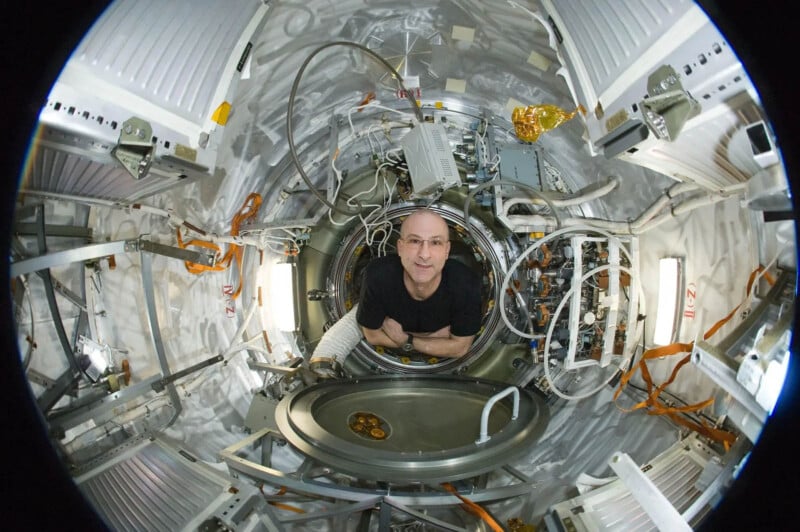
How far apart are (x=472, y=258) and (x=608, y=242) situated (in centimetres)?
209

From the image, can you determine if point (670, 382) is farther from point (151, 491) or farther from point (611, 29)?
point (151, 491)

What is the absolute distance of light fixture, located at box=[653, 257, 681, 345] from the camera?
7.54 ft

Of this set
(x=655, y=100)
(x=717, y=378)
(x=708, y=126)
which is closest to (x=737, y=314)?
(x=717, y=378)

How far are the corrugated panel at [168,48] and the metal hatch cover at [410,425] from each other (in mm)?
1967

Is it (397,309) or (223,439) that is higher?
(397,309)

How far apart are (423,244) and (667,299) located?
183 centimetres

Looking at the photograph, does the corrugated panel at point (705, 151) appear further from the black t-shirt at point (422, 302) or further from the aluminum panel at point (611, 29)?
the black t-shirt at point (422, 302)

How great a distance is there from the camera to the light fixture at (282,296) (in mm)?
3436

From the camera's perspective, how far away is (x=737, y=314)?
192 cm

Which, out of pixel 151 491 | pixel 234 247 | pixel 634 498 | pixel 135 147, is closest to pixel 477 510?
pixel 634 498

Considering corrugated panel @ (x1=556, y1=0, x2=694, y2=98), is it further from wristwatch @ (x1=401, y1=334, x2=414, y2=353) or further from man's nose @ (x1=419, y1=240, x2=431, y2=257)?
wristwatch @ (x1=401, y1=334, x2=414, y2=353)

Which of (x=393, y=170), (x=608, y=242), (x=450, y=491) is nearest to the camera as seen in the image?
(x=450, y=491)

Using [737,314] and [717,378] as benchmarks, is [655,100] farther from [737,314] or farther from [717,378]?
[717,378]

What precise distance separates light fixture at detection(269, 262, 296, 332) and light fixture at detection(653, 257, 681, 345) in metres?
2.69
